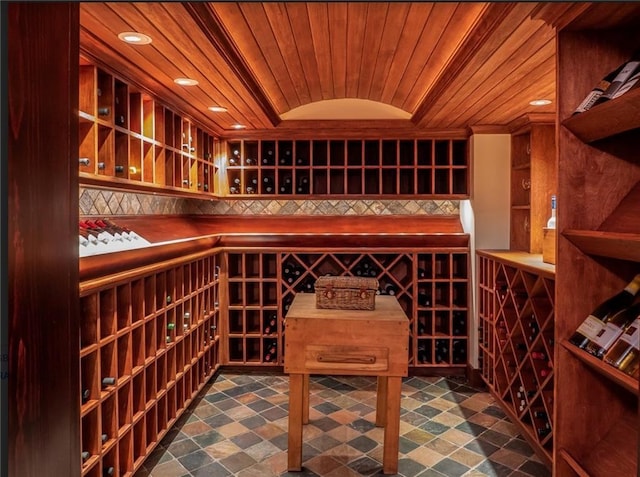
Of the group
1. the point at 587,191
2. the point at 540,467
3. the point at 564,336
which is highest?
the point at 587,191

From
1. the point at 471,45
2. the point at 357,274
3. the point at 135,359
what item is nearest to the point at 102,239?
the point at 135,359

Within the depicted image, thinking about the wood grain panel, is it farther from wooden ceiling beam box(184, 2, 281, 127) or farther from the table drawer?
the table drawer

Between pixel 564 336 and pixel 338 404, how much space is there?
2293mm

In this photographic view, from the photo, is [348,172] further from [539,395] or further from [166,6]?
[166,6]

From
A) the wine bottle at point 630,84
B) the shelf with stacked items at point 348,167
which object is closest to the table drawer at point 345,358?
the wine bottle at point 630,84

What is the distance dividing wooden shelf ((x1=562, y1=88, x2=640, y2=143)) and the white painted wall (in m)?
2.51

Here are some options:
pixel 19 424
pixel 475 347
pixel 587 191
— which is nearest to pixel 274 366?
pixel 475 347

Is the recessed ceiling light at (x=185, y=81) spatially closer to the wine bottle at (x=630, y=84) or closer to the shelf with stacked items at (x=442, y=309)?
the wine bottle at (x=630, y=84)

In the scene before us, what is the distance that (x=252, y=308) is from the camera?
4.48m

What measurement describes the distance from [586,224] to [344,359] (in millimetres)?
1394

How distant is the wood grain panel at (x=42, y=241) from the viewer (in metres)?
0.71

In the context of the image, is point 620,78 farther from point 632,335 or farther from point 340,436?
point 340,436

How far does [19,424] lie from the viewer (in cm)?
73

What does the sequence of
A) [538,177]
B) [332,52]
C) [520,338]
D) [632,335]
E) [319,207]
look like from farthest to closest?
[319,207], [538,177], [520,338], [332,52], [632,335]
